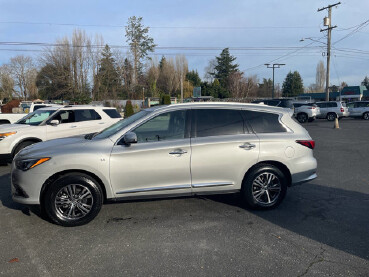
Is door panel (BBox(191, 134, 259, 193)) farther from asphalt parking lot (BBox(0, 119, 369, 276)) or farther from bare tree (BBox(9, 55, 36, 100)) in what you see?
bare tree (BBox(9, 55, 36, 100))

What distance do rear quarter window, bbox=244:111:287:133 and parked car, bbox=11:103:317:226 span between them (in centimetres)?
2

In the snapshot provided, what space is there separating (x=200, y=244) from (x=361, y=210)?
114 inches

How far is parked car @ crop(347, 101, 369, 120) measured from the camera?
88.5 feet

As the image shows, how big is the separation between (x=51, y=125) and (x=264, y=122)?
253 inches

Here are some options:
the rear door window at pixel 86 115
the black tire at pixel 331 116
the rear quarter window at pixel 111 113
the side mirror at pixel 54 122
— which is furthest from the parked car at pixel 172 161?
the black tire at pixel 331 116

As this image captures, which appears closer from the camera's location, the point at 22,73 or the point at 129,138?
the point at 129,138

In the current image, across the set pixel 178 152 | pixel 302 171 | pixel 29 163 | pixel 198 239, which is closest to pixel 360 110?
pixel 302 171

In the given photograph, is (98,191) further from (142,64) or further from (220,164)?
(142,64)

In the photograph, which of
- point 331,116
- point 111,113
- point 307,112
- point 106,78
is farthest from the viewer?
point 106,78

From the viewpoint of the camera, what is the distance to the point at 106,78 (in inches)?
1895

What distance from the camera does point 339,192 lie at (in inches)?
227

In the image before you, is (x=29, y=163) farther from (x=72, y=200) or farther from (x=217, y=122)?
(x=217, y=122)

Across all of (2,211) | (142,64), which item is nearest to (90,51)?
(142,64)

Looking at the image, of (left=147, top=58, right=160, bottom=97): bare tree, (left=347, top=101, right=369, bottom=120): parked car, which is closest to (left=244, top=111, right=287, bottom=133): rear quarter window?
(left=347, top=101, right=369, bottom=120): parked car
